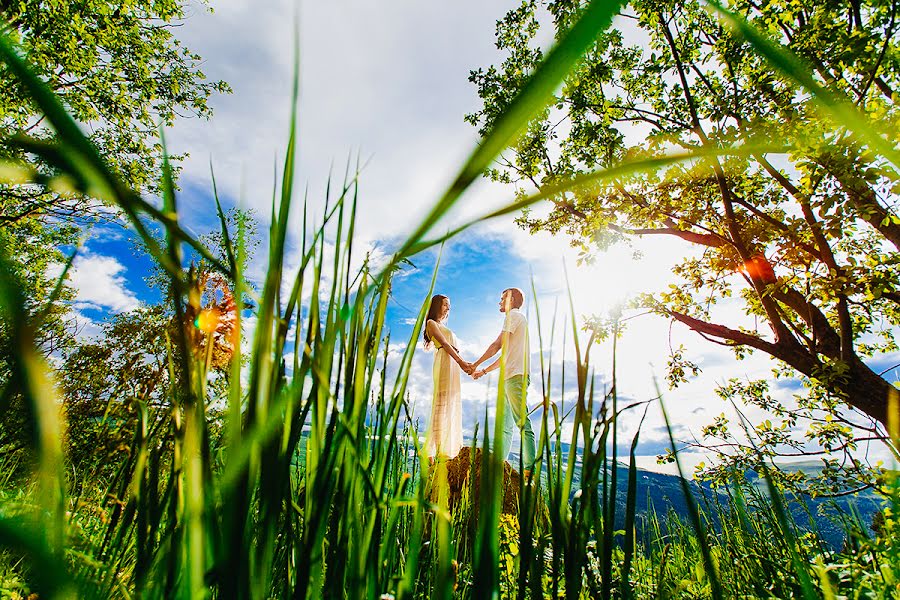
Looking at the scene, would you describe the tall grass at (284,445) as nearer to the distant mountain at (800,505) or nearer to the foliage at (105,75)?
the distant mountain at (800,505)

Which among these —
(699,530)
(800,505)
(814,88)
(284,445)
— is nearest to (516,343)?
(800,505)

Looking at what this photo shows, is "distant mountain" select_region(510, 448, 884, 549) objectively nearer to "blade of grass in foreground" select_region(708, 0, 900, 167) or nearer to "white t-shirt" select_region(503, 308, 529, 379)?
"blade of grass in foreground" select_region(708, 0, 900, 167)

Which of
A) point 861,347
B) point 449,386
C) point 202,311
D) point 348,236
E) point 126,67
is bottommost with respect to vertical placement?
point 202,311

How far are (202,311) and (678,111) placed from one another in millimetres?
7945

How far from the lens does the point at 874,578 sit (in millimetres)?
1227

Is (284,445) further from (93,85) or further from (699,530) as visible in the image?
(93,85)

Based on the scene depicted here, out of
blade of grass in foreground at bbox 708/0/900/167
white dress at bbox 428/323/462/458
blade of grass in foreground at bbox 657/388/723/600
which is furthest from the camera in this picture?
white dress at bbox 428/323/462/458

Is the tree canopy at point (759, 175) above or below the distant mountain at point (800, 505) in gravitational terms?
above

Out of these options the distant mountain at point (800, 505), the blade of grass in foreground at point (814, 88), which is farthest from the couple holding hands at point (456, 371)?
the blade of grass in foreground at point (814, 88)

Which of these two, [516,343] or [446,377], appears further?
[446,377]

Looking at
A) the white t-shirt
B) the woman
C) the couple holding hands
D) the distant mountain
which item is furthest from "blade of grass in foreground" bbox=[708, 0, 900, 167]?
the woman

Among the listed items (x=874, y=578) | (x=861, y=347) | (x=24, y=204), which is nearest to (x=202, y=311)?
(x=874, y=578)

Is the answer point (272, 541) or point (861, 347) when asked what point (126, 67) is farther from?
point (861, 347)

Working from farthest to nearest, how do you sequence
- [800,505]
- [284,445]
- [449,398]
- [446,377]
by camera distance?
[446,377], [449,398], [800,505], [284,445]
